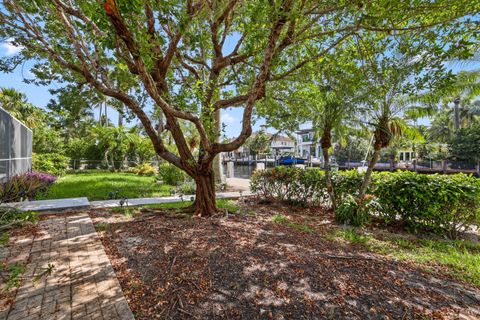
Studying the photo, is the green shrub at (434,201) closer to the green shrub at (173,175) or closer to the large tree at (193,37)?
the large tree at (193,37)

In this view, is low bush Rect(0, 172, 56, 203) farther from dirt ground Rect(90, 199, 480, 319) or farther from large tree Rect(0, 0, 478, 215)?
dirt ground Rect(90, 199, 480, 319)

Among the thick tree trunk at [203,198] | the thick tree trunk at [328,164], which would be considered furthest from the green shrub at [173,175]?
the thick tree trunk at [328,164]

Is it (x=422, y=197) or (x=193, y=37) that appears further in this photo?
(x=422, y=197)

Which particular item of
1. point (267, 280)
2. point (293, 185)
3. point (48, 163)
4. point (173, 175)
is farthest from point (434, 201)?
point (48, 163)

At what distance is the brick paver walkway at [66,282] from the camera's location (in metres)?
2.37

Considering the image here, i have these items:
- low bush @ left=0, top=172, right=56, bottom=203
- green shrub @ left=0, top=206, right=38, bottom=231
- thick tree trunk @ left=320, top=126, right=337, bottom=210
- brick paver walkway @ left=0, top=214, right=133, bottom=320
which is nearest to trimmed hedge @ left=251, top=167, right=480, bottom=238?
thick tree trunk @ left=320, top=126, right=337, bottom=210

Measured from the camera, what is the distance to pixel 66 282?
2.92 metres

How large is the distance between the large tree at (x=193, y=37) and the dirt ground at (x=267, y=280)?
212cm

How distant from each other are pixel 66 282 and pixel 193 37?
4.38 metres

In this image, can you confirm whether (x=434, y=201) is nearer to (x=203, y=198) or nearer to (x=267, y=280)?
(x=267, y=280)

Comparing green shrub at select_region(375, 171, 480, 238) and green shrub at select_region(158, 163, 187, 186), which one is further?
green shrub at select_region(158, 163, 187, 186)

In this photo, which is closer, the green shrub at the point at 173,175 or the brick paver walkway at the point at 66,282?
the brick paver walkway at the point at 66,282

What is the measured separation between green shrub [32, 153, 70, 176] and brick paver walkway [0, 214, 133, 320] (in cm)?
1261

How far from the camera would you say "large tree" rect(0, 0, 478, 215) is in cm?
391
